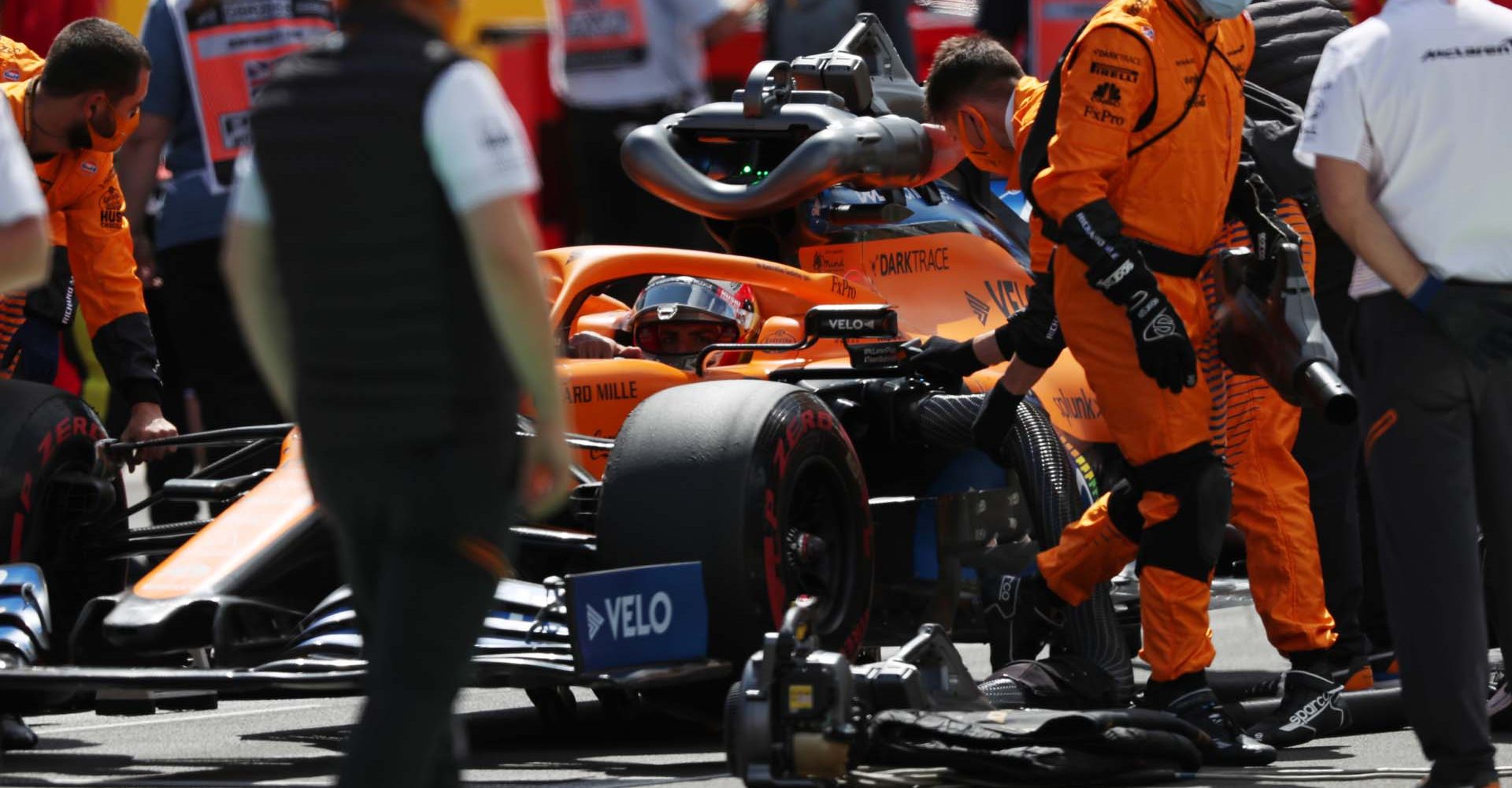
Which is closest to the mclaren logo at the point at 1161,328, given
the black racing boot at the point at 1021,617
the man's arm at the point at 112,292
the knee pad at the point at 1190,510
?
the knee pad at the point at 1190,510

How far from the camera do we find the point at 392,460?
13.3 ft

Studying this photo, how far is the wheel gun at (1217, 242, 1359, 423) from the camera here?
6516 millimetres

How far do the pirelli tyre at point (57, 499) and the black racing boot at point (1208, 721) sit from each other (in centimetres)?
273

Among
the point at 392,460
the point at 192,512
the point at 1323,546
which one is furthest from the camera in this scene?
the point at 192,512

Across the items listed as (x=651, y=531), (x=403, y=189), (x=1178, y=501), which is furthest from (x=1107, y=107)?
(x=403, y=189)

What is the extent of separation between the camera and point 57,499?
6957 mm

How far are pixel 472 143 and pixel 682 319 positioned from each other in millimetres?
3485

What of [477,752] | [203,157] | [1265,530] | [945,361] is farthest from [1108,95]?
[203,157]

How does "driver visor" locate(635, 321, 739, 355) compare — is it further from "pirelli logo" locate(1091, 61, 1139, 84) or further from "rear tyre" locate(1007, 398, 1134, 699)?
"pirelli logo" locate(1091, 61, 1139, 84)

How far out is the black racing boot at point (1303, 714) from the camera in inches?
262

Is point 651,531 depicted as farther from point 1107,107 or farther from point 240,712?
point 240,712

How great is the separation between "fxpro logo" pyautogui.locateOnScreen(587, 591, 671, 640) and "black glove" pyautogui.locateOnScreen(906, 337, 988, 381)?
1.44m

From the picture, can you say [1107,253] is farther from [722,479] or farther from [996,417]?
[722,479]

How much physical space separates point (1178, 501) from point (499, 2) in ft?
19.6
